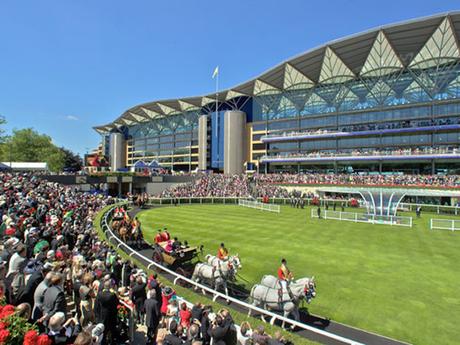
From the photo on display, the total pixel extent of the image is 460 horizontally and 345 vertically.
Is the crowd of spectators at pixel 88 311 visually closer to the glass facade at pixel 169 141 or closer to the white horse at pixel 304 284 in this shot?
the white horse at pixel 304 284

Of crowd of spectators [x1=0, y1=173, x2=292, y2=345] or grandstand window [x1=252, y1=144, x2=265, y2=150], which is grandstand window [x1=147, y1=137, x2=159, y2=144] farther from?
crowd of spectators [x1=0, y1=173, x2=292, y2=345]

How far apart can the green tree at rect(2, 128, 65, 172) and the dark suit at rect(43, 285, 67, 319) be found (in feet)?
279

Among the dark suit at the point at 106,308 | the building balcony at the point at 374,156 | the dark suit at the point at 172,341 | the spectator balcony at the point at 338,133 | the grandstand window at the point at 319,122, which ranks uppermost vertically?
the grandstand window at the point at 319,122

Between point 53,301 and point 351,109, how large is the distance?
60.7 meters

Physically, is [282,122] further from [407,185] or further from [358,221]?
[358,221]

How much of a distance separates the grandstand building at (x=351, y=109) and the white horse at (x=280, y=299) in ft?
148

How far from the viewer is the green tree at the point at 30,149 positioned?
73125 millimetres

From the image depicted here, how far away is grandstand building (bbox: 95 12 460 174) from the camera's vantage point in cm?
4403

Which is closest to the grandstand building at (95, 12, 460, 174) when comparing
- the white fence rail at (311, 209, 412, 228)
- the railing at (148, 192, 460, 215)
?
the railing at (148, 192, 460, 215)

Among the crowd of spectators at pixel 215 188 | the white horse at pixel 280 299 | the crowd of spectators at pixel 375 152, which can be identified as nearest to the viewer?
the white horse at pixel 280 299

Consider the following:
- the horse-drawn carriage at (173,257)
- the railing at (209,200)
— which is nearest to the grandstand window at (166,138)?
the railing at (209,200)

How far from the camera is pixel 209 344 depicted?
5.21 meters

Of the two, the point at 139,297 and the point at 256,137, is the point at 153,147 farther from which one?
the point at 139,297

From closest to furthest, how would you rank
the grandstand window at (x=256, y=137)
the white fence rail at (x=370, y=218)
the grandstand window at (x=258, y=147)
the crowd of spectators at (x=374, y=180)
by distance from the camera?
1. the white fence rail at (x=370, y=218)
2. the crowd of spectators at (x=374, y=180)
3. the grandstand window at (x=258, y=147)
4. the grandstand window at (x=256, y=137)
